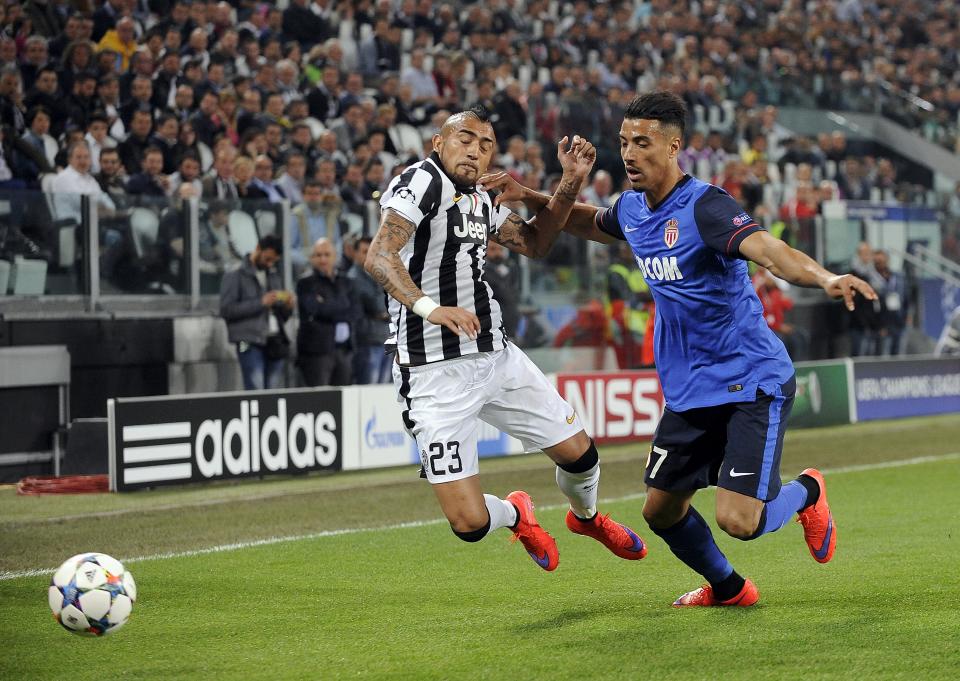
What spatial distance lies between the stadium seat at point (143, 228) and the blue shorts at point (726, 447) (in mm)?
8350

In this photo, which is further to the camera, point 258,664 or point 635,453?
point 635,453

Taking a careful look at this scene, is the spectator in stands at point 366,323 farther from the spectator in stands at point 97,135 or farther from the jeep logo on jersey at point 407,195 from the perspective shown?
the jeep logo on jersey at point 407,195

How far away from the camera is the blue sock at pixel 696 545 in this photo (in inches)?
242

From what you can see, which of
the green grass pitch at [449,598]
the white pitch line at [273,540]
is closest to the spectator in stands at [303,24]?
the green grass pitch at [449,598]

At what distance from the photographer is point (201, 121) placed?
15055 millimetres

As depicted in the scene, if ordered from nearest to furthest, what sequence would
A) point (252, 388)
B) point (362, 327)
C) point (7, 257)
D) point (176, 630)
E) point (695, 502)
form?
point (176, 630) < point (695, 502) < point (7, 257) < point (252, 388) < point (362, 327)

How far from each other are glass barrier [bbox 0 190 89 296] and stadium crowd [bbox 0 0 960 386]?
27 millimetres

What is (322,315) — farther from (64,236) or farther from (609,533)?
(609,533)

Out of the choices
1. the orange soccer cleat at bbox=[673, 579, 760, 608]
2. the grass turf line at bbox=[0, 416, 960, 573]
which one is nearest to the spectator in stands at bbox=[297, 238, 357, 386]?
the grass turf line at bbox=[0, 416, 960, 573]

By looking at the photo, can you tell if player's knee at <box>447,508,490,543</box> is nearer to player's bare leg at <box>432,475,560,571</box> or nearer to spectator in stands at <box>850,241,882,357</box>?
player's bare leg at <box>432,475,560,571</box>

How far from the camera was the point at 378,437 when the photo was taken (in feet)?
43.9

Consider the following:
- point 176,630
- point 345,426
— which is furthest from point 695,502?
point 176,630

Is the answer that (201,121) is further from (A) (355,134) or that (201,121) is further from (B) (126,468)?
(B) (126,468)

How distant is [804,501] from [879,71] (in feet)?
85.9
